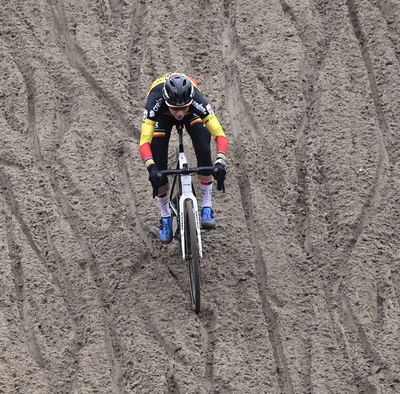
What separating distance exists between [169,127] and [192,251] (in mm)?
1575

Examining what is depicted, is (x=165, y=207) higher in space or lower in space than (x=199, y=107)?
lower

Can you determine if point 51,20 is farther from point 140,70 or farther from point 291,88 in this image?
point 291,88

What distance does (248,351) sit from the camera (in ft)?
24.0

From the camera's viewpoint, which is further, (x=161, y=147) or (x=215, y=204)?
(x=215, y=204)

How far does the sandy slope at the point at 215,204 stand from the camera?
7203 millimetres

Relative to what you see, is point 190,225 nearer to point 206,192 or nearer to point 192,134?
point 206,192

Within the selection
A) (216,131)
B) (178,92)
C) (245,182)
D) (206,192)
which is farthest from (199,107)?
(245,182)

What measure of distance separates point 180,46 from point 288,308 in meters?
5.09

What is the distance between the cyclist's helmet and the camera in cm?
712

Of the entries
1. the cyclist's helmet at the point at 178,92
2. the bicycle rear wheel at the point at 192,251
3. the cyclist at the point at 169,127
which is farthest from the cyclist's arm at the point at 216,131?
the bicycle rear wheel at the point at 192,251

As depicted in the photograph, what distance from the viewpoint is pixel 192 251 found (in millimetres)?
7121

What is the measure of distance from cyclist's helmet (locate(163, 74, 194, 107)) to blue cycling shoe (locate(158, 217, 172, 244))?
59.5 inches

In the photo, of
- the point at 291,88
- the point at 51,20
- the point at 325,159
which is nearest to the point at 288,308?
the point at 325,159

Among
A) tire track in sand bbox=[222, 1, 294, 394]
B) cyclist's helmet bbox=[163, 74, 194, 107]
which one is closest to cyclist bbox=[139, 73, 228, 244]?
cyclist's helmet bbox=[163, 74, 194, 107]
